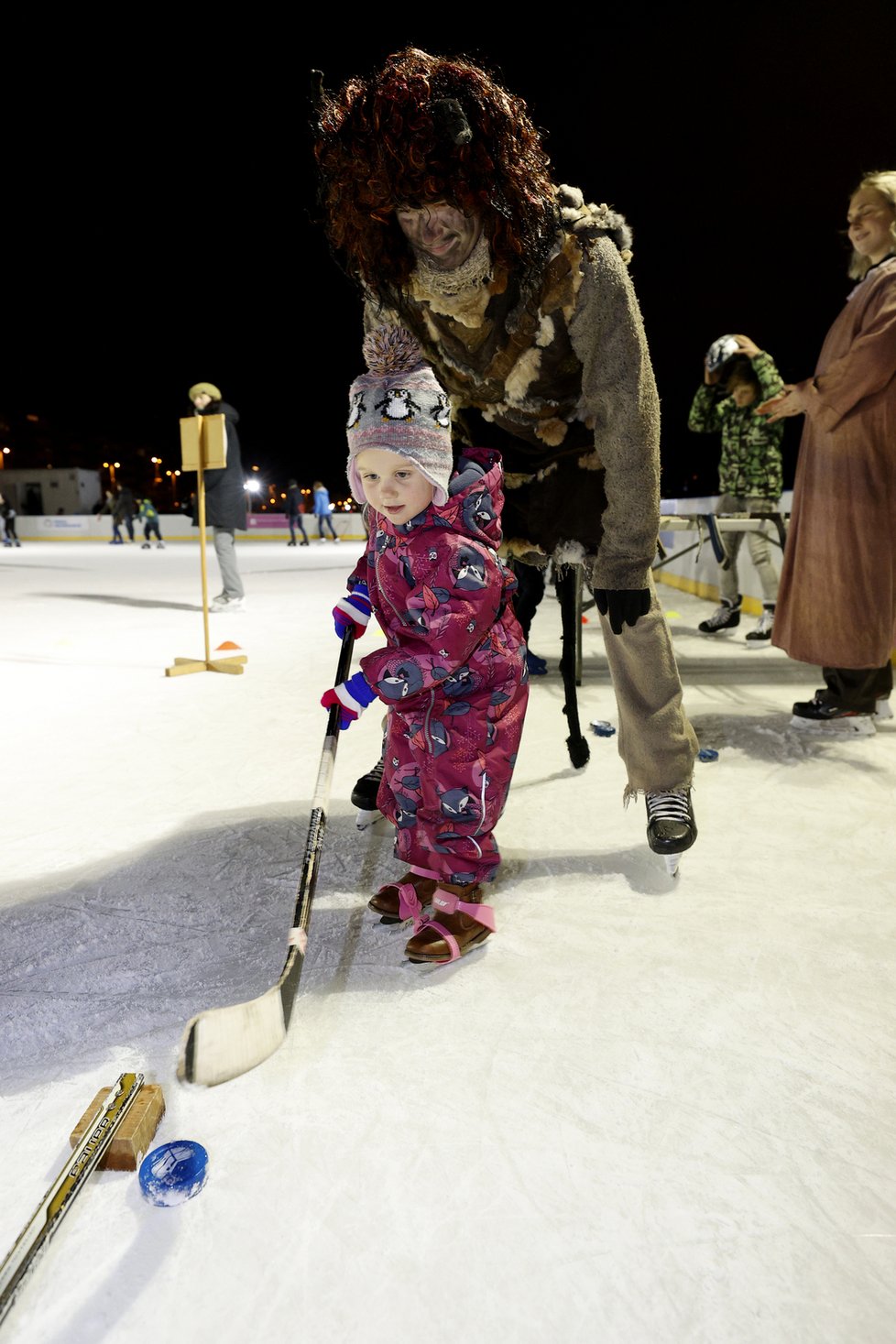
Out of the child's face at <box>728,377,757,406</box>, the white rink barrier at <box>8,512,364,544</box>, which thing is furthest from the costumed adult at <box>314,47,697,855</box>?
the white rink barrier at <box>8,512,364,544</box>

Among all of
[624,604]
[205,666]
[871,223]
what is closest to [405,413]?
[624,604]

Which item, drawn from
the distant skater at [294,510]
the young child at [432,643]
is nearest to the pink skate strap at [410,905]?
the young child at [432,643]

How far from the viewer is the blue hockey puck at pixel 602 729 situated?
289 centimetres

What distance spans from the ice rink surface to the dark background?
145 centimetres

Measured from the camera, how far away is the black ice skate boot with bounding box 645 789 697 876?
1712mm

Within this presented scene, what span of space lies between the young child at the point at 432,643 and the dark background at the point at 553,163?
65cm

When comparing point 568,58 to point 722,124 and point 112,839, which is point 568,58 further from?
point 112,839

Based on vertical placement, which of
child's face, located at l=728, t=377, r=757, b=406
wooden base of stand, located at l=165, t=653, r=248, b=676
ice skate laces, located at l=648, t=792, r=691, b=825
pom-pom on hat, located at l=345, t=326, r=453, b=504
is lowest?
wooden base of stand, located at l=165, t=653, r=248, b=676

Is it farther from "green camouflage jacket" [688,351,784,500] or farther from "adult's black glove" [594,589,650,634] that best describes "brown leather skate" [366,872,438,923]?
"green camouflage jacket" [688,351,784,500]

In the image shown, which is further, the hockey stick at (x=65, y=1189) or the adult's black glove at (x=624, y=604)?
the adult's black glove at (x=624, y=604)

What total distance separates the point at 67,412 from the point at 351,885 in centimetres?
3554

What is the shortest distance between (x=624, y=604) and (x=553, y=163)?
1402mm

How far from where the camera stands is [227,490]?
557 cm

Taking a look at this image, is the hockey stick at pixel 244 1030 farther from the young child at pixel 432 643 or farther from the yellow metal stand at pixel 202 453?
the yellow metal stand at pixel 202 453
